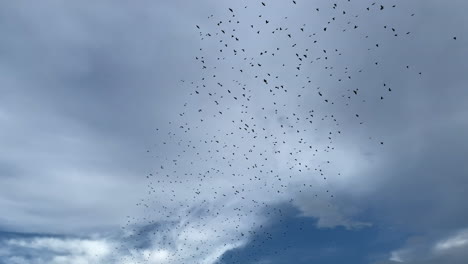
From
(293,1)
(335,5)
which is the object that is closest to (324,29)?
(335,5)

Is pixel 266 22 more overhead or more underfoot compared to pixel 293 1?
more underfoot

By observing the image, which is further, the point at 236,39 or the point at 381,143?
the point at 381,143

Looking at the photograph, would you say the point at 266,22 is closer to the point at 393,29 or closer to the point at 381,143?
the point at 393,29

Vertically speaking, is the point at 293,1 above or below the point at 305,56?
above

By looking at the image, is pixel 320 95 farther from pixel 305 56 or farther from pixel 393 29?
pixel 393 29

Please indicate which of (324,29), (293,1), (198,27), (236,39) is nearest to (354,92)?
(324,29)

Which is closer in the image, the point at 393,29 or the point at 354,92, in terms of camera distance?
the point at 393,29

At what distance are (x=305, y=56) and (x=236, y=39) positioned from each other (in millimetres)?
12365

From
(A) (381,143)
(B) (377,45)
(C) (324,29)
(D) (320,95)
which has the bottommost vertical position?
(A) (381,143)

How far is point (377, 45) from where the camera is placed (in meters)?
41.5

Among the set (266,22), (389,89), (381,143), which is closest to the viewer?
(266,22)

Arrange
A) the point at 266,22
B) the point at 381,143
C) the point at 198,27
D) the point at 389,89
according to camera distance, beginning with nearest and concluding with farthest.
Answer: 1. the point at 266,22
2. the point at 198,27
3. the point at 389,89
4. the point at 381,143

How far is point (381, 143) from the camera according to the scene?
50.3 meters

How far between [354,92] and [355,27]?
472 inches
